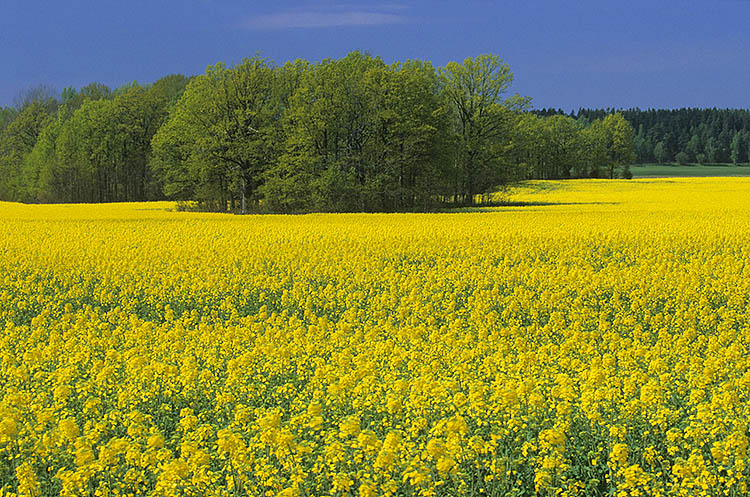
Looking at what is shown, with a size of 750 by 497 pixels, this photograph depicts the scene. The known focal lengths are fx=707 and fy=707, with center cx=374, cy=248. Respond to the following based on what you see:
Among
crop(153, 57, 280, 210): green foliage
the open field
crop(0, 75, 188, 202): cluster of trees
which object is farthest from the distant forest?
crop(153, 57, 280, 210): green foliage

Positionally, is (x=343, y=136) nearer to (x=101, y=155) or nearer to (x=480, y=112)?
(x=480, y=112)

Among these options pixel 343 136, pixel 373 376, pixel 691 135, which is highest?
pixel 691 135

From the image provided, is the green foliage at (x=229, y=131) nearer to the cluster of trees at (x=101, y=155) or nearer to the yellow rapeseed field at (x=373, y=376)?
the cluster of trees at (x=101, y=155)

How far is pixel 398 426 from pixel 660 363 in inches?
119

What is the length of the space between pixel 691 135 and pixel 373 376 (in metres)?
183

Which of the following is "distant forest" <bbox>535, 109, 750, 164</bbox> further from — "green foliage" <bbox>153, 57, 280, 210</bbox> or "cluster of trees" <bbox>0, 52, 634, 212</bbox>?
"green foliage" <bbox>153, 57, 280, 210</bbox>

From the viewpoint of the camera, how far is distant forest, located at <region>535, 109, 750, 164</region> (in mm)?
161375

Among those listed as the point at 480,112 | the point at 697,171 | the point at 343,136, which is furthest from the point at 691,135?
the point at 343,136

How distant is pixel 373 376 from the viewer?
702 centimetres

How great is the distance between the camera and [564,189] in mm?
80438

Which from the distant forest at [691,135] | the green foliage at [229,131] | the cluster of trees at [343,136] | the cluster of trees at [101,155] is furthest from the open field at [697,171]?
the green foliage at [229,131]

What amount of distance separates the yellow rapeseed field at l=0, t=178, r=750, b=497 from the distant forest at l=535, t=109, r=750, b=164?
149 m

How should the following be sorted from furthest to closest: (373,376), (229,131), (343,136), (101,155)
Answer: (101,155) → (229,131) → (343,136) → (373,376)

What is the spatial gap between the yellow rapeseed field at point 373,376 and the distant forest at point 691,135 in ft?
488
